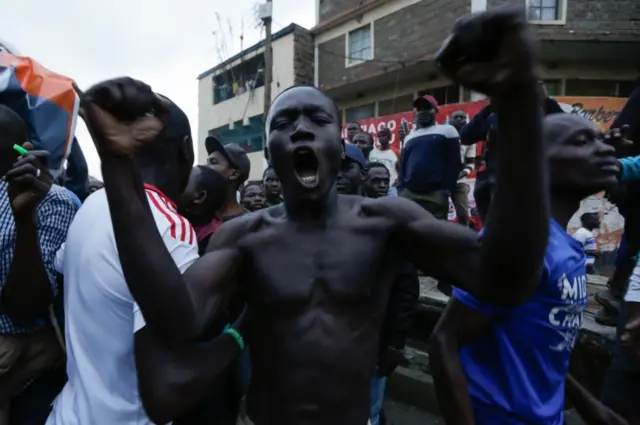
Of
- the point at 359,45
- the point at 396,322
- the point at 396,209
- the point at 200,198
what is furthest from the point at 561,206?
the point at 359,45

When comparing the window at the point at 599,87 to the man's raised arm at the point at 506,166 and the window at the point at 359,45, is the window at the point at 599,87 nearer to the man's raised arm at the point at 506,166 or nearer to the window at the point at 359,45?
the window at the point at 359,45

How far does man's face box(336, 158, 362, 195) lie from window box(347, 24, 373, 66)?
41.6 ft

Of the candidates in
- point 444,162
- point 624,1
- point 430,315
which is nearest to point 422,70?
point 624,1

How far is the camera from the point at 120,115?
3.06ft

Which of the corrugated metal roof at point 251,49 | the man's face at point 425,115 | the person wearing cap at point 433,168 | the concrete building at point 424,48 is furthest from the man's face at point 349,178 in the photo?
the corrugated metal roof at point 251,49

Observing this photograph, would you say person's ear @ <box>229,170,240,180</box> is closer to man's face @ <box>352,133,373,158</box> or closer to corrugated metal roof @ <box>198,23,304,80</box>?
man's face @ <box>352,133,373,158</box>

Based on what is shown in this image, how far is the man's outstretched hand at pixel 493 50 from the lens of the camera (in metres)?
A: 0.80

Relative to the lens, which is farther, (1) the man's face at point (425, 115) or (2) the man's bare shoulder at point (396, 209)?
(1) the man's face at point (425, 115)

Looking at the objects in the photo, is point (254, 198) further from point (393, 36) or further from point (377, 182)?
point (393, 36)

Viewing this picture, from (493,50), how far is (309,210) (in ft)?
2.40

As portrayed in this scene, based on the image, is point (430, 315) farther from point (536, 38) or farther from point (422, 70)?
point (422, 70)

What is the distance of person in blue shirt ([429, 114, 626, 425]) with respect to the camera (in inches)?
58.9

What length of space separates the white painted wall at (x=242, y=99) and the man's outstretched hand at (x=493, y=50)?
1482cm

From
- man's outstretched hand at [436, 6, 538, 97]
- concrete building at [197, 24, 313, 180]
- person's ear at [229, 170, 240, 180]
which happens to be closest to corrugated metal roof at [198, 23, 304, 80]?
concrete building at [197, 24, 313, 180]
